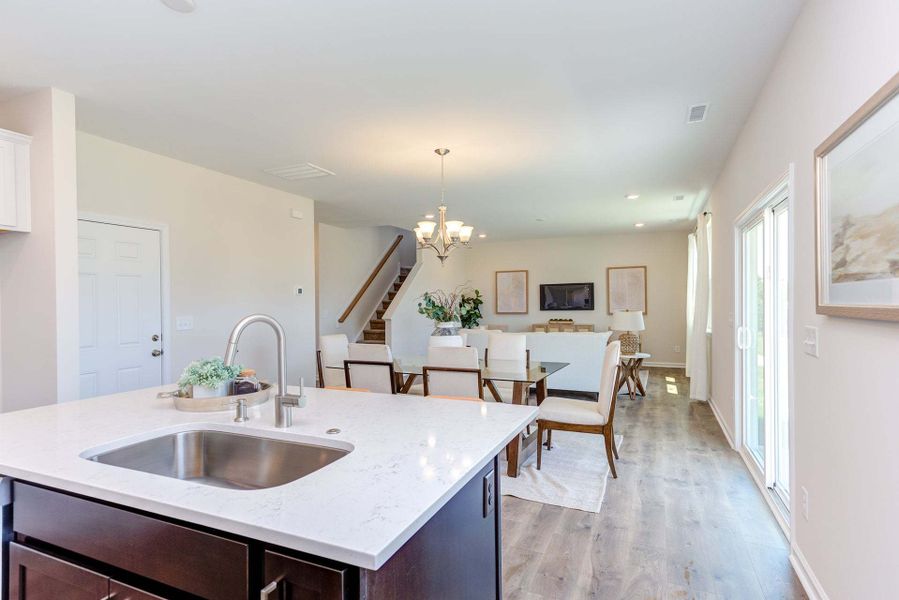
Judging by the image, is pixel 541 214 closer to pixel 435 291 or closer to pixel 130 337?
pixel 435 291

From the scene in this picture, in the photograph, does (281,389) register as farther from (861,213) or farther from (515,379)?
(515,379)

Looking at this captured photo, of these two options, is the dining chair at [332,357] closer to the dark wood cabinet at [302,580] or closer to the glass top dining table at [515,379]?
the glass top dining table at [515,379]

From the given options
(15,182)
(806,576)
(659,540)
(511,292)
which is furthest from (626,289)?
(15,182)

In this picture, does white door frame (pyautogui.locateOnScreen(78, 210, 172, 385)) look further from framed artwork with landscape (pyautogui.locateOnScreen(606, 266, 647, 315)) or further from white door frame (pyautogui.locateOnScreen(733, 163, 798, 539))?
framed artwork with landscape (pyautogui.locateOnScreen(606, 266, 647, 315))

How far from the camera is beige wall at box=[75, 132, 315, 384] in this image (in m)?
3.85

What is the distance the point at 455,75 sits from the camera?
108 inches

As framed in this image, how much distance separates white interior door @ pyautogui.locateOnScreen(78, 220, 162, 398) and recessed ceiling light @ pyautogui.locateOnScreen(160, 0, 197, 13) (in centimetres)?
228

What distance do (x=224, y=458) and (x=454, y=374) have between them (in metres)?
2.17

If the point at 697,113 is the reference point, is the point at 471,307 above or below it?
below

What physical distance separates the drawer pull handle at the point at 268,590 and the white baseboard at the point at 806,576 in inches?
82.8

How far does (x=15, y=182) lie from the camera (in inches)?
115

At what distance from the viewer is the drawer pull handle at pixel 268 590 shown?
0.87 m

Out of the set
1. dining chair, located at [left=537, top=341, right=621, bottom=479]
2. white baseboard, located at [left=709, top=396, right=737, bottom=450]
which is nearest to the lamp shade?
white baseboard, located at [left=709, top=396, right=737, bottom=450]

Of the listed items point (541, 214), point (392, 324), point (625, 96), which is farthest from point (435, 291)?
point (625, 96)
